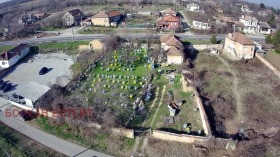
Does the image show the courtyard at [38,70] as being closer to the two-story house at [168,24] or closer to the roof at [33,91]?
the roof at [33,91]

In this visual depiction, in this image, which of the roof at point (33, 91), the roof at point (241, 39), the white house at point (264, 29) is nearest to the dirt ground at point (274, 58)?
the roof at point (241, 39)

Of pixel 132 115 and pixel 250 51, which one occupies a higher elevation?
pixel 250 51

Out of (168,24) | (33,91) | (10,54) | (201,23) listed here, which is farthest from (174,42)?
(10,54)

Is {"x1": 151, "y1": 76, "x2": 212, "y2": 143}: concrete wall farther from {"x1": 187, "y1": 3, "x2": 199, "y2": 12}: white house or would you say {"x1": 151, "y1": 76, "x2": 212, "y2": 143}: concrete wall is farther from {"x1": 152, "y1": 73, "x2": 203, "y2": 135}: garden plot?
{"x1": 187, "y1": 3, "x2": 199, "y2": 12}: white house

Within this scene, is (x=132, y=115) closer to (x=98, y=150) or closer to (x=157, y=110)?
(x=157, y=110)

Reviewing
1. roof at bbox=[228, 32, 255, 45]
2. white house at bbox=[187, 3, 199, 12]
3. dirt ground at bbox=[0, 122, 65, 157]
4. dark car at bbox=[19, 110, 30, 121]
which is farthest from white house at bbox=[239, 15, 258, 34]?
dirt ground at bbox=[0, 122, 65, 157]

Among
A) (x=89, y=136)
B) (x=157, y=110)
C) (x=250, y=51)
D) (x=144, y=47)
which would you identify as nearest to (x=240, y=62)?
(x=250, y=51)

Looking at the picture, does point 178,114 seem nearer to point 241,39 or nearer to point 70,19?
point 241,39
